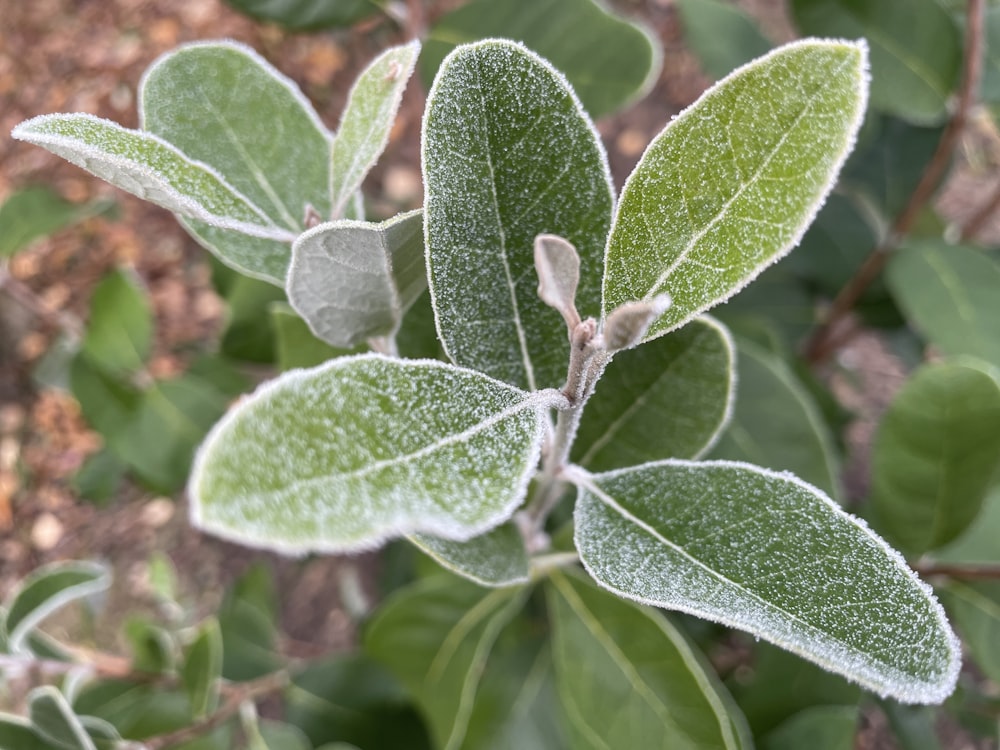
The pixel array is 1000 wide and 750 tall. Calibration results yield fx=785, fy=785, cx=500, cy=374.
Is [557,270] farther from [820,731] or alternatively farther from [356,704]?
[356,704]

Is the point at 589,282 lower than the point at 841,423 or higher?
higher

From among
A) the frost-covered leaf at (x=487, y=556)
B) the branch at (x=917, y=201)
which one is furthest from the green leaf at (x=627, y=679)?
the branch at (x=917, y=201)

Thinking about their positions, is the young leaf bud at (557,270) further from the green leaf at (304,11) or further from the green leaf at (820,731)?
the green leaf at (304,11)

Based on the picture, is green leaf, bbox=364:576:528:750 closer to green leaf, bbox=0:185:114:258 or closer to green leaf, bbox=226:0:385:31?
green leaf, bbox=226:0:385:31

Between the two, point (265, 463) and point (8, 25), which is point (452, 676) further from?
point (8, 25)

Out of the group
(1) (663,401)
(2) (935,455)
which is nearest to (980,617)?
(2) (935,455)

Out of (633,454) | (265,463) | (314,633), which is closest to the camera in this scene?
(265,463)

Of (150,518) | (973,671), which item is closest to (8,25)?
(150,518)
